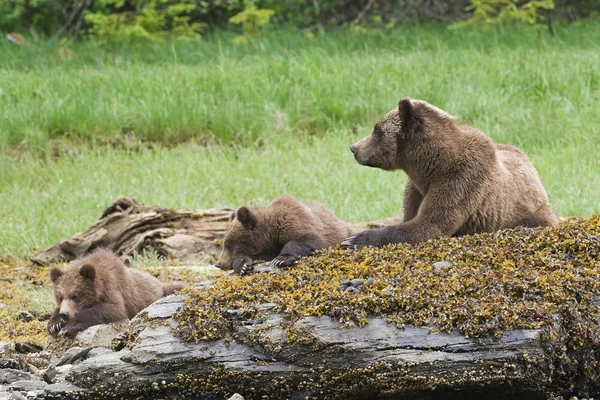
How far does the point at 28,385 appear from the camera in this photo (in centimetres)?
534

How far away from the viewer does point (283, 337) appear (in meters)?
5.13

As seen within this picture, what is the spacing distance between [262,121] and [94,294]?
7848 mm

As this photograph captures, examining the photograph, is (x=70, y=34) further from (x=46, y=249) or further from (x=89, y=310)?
(x=89, y=310)

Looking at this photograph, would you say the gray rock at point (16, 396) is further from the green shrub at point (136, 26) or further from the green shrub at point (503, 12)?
the green shrub at point (503, 12)

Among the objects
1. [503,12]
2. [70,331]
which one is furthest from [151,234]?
[503,12]

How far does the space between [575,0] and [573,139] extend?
42.9 ft

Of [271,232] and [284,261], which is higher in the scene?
[284,261]

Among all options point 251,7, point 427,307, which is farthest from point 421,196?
point 251,7

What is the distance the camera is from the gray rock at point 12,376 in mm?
5588

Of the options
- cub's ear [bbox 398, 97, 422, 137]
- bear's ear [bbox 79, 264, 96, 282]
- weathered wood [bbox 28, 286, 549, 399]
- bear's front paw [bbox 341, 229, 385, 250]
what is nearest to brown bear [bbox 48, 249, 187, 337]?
bear's ear [bbox 79, 264, 96, 282]

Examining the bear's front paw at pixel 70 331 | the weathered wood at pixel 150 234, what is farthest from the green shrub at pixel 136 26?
the bear's front paw at pixel 70 331

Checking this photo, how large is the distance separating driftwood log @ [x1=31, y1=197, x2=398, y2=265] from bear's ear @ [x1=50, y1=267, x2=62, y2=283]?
2.49m

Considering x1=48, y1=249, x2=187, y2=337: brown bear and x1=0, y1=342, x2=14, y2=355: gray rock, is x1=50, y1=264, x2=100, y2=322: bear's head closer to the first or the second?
x1=48, y1=249, x2=187, y2=337: brown bear

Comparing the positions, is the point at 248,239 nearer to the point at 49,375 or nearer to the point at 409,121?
the point at 409,121
